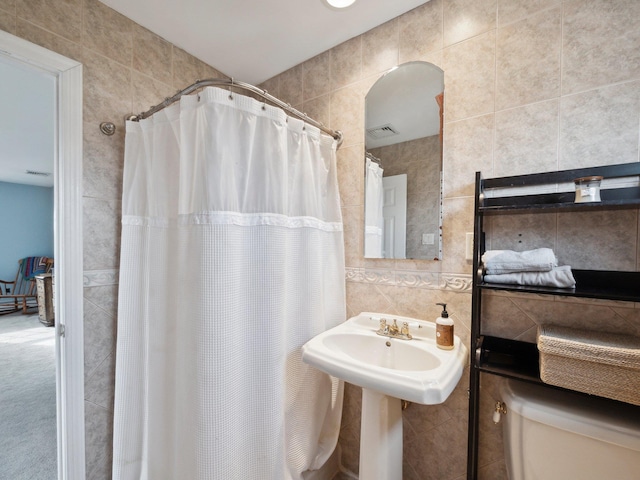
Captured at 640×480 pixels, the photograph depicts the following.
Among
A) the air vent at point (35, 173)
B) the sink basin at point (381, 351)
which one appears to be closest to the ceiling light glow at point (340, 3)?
the sink basin at point (381, 351)

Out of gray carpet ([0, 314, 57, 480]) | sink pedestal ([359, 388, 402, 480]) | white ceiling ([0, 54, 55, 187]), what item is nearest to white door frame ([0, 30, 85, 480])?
white ceiling ([0, 54, 55, 187])

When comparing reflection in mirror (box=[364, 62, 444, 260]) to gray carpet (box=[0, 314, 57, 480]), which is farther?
gray carpet (box=[0, 314, 57, 480])

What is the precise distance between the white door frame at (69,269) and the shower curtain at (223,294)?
6.6 inches

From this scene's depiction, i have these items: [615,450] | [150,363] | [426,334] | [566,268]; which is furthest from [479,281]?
[150,363]

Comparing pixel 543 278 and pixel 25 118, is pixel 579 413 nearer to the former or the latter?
pixel 543 278

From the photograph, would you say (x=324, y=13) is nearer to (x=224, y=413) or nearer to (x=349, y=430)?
A: (x=224, y=413)

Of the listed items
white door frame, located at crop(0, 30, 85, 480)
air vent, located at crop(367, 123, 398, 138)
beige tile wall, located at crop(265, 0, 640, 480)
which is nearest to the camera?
beige tile wall, located at crop(265, 0, 640, 480)

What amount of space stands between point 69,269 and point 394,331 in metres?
1.49

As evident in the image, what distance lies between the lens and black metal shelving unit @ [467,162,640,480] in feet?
2.67

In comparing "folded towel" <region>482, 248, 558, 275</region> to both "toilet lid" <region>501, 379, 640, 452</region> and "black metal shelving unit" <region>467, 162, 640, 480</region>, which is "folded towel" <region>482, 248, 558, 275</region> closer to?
"black metal shelving unit" <region>467, 162, 640, 480</region>

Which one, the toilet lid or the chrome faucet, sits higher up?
the chrome faucet

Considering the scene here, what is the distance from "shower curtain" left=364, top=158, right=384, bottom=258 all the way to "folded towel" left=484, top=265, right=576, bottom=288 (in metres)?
0.60

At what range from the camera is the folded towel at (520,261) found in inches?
33.7

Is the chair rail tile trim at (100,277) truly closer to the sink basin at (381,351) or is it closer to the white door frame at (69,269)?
the white door frame at (69,269)
